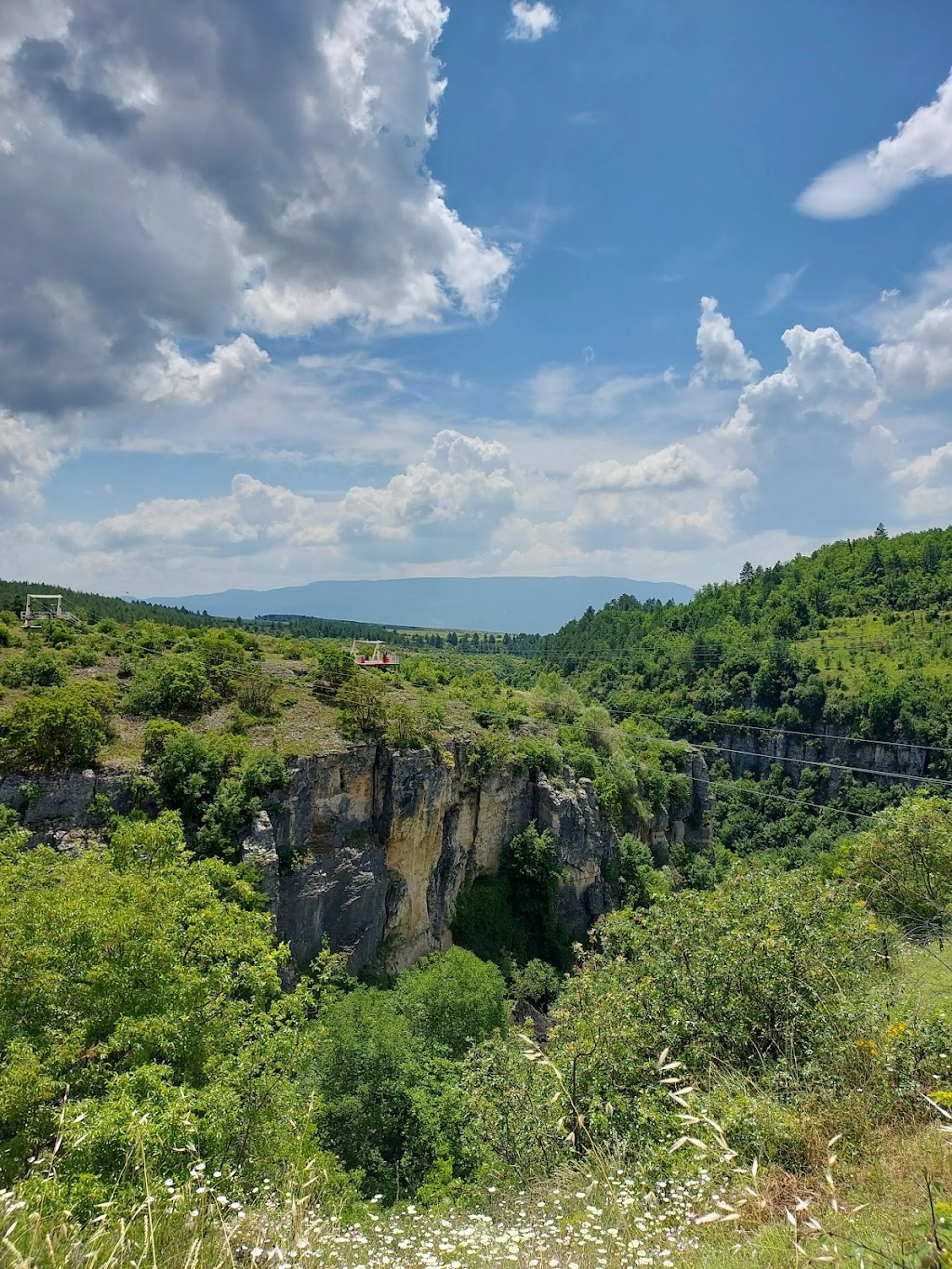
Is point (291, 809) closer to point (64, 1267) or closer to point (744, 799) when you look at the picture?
point (64, 1267)

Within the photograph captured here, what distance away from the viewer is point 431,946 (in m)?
30.2

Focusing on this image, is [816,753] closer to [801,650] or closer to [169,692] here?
[801,650]

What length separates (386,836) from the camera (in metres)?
28.5

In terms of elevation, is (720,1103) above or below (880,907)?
above

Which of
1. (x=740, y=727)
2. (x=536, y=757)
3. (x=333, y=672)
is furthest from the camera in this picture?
(x=740, y=727)

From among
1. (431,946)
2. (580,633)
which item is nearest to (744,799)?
(580,633)

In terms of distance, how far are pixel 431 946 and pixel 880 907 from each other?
19.5 metres

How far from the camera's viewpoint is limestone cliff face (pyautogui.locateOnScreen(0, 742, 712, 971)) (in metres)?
22.0

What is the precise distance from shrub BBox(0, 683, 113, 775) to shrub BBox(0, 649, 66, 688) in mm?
4101

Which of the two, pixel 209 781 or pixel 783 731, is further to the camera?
pixel 783 731

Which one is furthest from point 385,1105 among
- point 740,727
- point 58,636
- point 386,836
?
point 740,727

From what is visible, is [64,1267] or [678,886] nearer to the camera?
[64,1267]

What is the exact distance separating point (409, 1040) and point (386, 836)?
35.9 ft

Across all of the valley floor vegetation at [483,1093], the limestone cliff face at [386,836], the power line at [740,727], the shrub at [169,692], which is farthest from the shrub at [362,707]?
the power line at [740,727]
